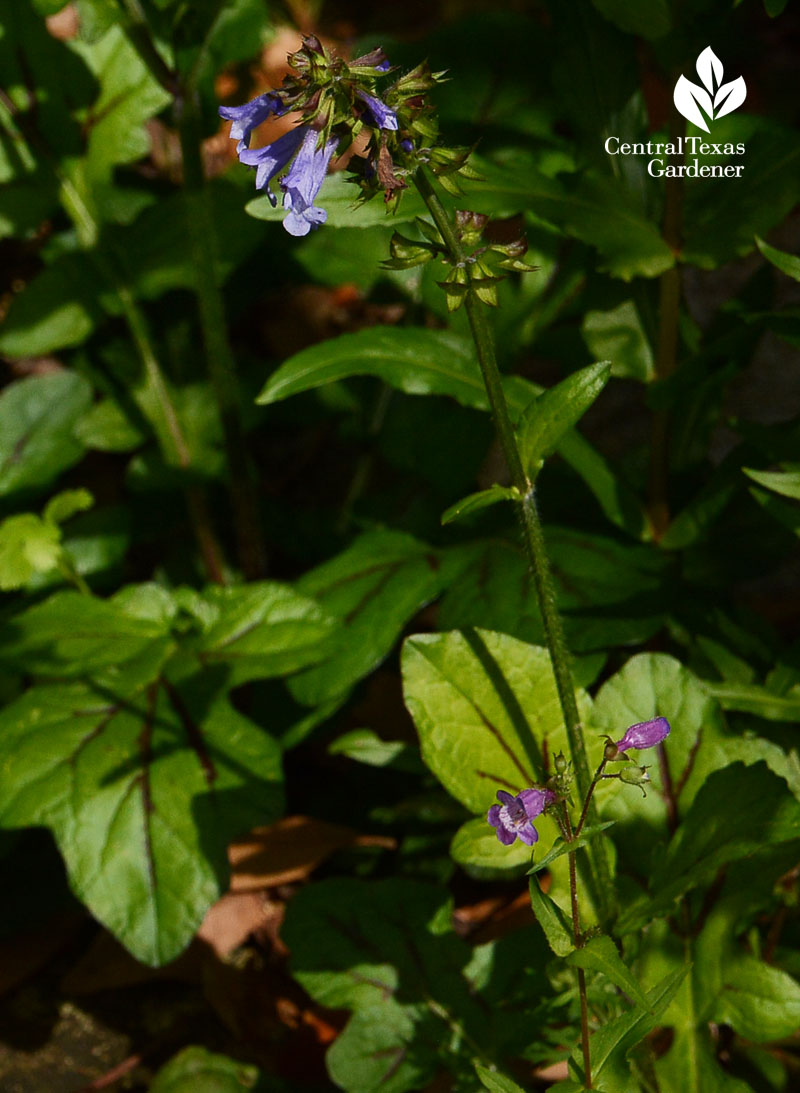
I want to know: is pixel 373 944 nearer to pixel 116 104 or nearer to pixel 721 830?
pixel 721 830

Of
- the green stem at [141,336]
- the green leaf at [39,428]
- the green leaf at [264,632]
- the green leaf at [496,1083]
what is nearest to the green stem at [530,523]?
the green leaf at [496,1083]

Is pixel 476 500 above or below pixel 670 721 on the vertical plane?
above

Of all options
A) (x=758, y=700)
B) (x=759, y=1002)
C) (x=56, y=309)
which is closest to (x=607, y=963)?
(x=759, y=1002)

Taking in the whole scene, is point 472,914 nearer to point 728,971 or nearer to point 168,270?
point 728,971

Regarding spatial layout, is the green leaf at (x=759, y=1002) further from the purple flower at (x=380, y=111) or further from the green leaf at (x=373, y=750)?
the purple flower at (x=380, y=111)

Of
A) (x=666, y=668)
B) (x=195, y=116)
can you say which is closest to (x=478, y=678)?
(x=666, y=668)

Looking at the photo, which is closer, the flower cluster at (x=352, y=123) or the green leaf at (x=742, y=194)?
the flower cluster at (x=352, y=123)
